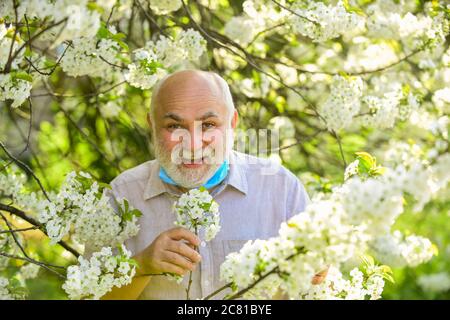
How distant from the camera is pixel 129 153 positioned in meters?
4.90

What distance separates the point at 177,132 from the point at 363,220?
3.95 feet

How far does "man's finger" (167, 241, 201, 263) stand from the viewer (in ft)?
7.64

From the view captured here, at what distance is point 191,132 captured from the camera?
2.80 m

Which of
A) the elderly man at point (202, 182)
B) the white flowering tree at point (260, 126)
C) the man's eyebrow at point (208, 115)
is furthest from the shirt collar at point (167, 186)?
the man's eyebrow at point (208, 115)

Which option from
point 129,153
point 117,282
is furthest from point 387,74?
point 117,282

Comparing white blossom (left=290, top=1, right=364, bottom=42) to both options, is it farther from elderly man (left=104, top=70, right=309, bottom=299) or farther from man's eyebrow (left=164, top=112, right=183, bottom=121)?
man's eyebrow (left=164, top=112, right=183, bottom=121)

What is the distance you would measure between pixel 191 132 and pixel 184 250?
2.02ft

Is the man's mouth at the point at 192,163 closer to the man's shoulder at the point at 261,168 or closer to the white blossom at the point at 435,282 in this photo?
the man's shoulder at the point at 261,168

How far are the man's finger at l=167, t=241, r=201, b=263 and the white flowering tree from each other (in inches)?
2.9

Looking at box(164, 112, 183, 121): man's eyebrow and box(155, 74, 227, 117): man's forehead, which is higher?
box(155, 74, 227, 117): man's forehead

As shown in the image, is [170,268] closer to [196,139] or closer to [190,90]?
[196,139]

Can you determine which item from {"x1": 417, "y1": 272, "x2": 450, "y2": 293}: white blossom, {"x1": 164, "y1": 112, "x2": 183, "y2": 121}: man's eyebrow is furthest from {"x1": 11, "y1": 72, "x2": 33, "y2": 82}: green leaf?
{"x1": 417, "y1": 272, "x2": 450, "y2": 293}: white blossom

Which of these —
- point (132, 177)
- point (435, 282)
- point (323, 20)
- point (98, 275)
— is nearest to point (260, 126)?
point (323, 20)

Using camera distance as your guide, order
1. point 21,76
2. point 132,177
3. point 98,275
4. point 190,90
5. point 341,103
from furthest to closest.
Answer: point 341,103 < point 132,177 < point 190,90 < point 21,76 < point 98,275
